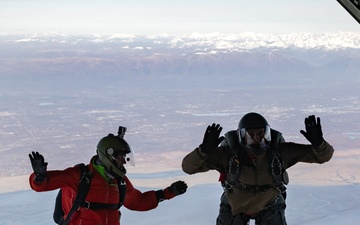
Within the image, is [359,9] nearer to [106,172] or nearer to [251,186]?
[251,186]

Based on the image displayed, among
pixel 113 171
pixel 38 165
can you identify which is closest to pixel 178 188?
pixel 113 171

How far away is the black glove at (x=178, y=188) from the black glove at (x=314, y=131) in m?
1.21

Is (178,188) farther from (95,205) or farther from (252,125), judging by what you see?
(252,125)

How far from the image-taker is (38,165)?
441 centimetres

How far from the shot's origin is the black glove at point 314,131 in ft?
14.3

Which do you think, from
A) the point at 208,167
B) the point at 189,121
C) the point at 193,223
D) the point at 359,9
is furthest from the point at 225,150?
the point at 189,121

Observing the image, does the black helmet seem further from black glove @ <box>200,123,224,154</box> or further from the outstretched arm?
the outstretched arm

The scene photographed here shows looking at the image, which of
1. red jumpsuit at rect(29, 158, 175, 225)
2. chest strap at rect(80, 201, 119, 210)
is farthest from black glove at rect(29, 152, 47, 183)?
chest strap at rect(80, 201, 119, 210)

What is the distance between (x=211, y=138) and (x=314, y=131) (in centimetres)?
78

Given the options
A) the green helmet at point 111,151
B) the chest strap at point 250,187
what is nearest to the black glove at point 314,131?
the chest strap at point 250,187

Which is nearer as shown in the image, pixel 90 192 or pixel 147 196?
pixel 90 192

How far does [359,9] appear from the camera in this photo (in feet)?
11.8

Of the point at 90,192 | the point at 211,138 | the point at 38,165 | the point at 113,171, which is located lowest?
the point at 90,192

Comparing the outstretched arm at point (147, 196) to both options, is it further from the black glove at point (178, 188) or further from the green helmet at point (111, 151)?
the green helmet at point (111, 151)
